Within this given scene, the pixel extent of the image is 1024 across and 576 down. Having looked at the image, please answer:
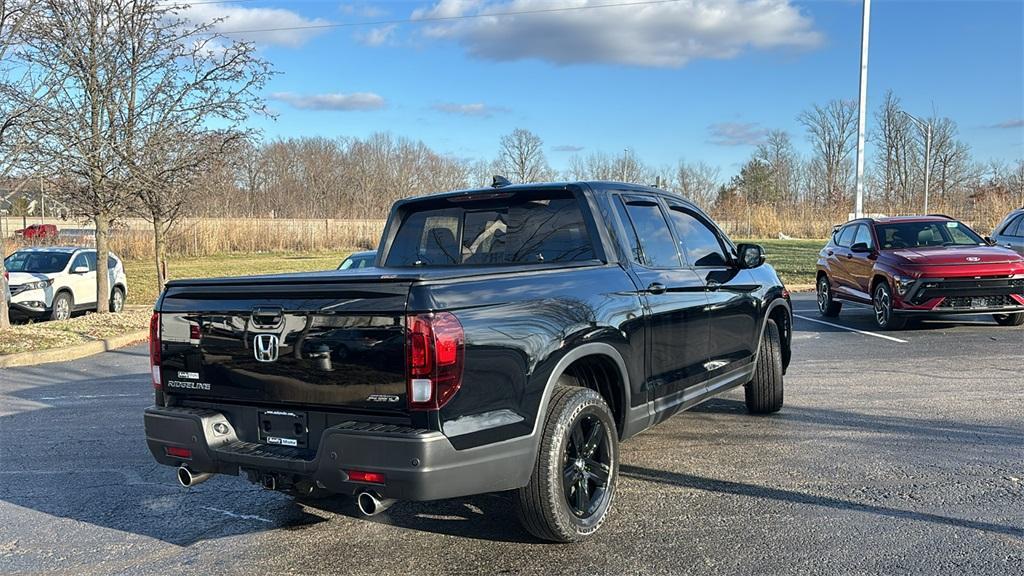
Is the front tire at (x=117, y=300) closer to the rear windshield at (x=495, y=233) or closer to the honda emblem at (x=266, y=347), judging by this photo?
the rear windshield at (x=495, y=233)

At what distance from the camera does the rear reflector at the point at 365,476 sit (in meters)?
3.42

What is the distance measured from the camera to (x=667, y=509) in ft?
14.9

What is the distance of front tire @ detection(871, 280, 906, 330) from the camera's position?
1134 centimetres

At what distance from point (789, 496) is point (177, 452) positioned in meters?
3.36

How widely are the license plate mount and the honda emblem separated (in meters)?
0.26

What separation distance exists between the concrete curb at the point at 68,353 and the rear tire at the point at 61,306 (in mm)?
3786

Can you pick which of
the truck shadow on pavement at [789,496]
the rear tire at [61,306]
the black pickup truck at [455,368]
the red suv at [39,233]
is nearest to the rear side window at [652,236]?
the black pickup truck at [455,368]

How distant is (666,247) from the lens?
5.36 m

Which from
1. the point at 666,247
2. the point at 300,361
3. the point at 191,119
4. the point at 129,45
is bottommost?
the point at 300,361

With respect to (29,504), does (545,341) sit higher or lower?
higher

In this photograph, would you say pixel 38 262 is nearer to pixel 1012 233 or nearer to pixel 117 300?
pixel 117 300

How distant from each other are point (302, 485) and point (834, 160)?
72457mm

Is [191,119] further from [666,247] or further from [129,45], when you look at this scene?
[666,247]

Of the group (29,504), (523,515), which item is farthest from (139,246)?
(523,515)
